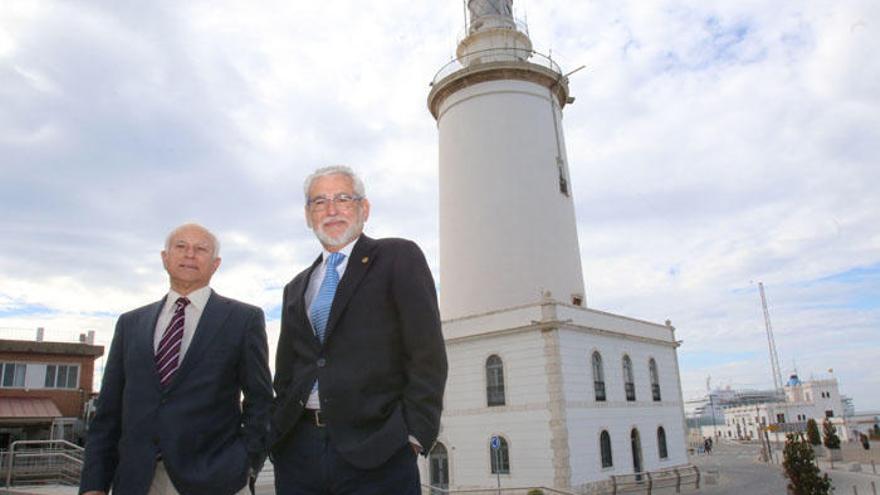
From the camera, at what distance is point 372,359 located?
139 inches

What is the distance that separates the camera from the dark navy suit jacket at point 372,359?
3391 mm

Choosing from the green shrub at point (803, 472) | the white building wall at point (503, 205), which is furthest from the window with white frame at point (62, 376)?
the green shrub at point (803, 472)

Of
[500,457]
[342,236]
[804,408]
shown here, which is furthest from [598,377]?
[804,408]

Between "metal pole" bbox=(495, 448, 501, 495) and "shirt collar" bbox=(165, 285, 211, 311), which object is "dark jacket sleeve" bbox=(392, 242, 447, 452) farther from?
"metal pole" bbox=(495, 448, 501, 495)

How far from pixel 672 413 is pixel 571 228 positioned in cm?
861

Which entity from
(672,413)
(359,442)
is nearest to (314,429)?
(359,442)

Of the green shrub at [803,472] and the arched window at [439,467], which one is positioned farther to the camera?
the arched window at [439,467]

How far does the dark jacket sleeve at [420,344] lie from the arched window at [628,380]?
70.4ft

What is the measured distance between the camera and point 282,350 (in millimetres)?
3984

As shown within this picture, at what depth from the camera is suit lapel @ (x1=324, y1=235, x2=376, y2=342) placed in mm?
3668

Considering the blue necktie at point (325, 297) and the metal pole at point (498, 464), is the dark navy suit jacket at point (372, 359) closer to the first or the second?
the blue necktie at point (325, 297)

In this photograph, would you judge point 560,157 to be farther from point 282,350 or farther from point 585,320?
point 282,350

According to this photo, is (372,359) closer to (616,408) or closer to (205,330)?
(205,330)

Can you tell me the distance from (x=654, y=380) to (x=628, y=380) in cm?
240
